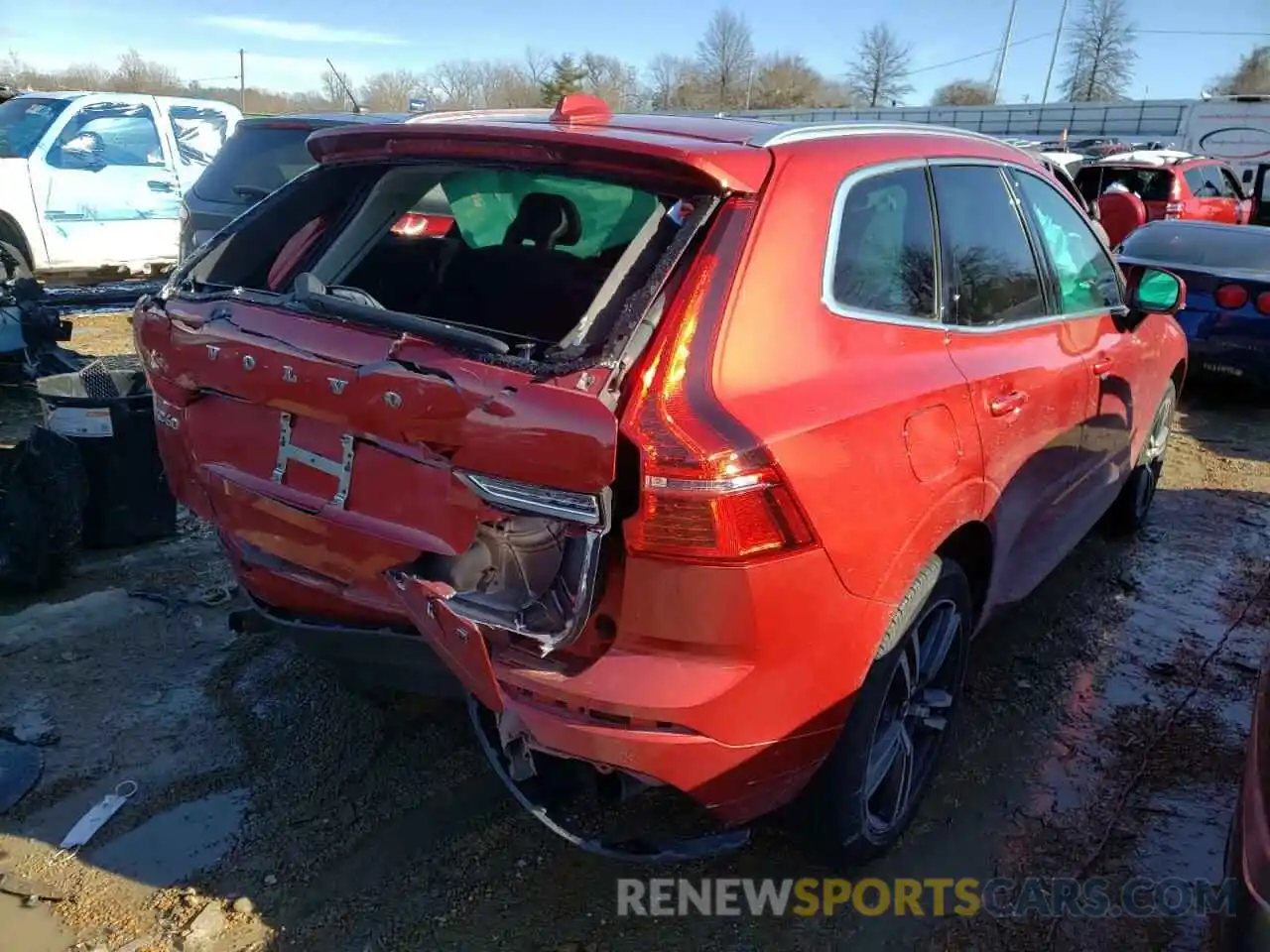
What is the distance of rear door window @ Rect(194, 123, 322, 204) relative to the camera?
23.1ft

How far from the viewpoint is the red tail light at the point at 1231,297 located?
291 inches

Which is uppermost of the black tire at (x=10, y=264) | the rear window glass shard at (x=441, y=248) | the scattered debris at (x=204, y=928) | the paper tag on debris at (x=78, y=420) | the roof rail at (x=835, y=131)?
the roof rail at (x=835, y=131)

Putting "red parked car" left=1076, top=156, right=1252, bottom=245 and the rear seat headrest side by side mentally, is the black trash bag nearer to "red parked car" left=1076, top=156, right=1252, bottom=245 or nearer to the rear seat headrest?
the rear seat headrest

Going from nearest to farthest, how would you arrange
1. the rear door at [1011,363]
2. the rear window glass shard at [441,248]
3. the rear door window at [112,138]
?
the rear door at [1011,363], the rear window glass shard at [441,248], the rear door window at [112,138]

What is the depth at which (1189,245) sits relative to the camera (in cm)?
816

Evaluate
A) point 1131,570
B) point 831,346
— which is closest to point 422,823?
point 831,346

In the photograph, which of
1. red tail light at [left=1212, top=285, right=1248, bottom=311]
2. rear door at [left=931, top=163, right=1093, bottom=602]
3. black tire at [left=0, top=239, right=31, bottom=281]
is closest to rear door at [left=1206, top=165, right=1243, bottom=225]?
red tail light at [left=1212, top=285, right=1248, bottom=311]

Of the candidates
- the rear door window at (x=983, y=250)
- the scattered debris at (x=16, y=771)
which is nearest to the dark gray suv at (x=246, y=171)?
the scattered debris at (x=16, y=771)

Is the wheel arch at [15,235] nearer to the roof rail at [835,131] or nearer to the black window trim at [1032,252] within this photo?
the roof rail at [835,131]

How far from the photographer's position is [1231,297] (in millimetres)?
7438

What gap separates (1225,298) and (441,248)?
21.4ft

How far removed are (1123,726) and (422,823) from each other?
239 cm

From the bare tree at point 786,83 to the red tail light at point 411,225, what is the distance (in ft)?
241

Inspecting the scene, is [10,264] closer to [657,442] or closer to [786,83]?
[657,442]
